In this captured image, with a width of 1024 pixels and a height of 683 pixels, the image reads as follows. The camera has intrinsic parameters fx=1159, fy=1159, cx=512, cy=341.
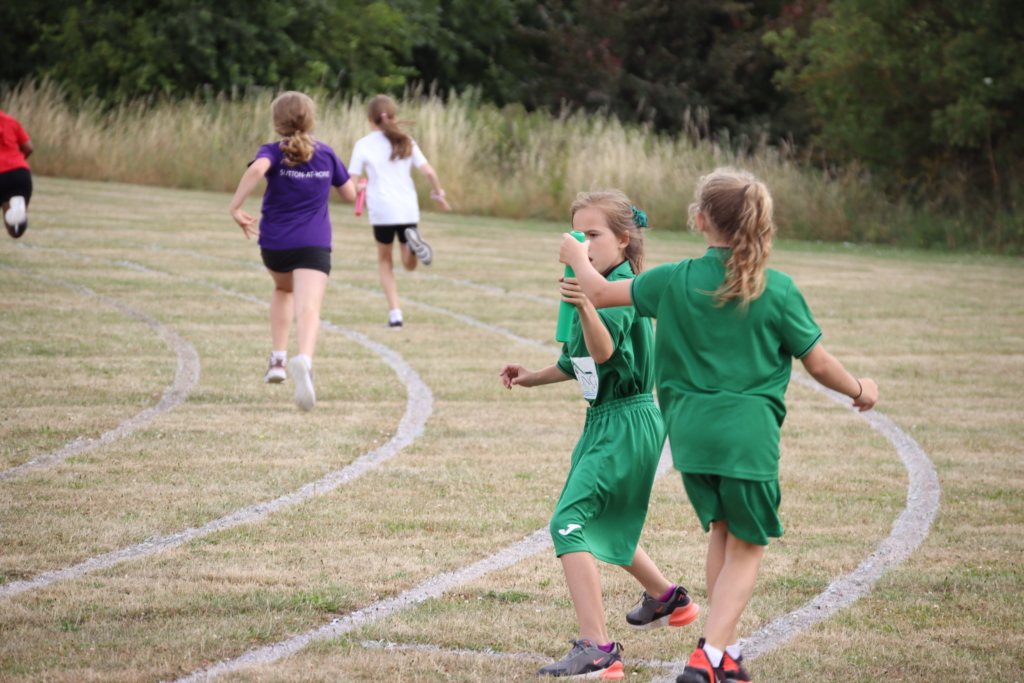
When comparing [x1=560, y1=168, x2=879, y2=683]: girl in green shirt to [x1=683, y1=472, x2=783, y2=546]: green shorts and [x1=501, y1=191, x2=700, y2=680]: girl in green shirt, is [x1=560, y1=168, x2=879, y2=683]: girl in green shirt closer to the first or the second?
[x1=683, y1=472, x2=783, y2=546]: green shorts

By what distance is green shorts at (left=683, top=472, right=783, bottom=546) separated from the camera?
3.45 metres

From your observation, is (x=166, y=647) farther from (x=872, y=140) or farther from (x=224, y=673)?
(x=872, y=140)

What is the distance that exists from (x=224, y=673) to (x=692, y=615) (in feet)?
5.24

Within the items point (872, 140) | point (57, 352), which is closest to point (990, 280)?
point (872, 140)

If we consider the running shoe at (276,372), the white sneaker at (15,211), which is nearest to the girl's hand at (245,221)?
the running shoe at (276,372)

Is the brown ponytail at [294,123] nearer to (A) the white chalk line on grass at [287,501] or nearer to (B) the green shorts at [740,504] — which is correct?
(A) the white chalk line on grass at [287,501]

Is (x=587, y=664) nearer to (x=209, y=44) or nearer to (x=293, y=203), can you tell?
(x=293, y=203)

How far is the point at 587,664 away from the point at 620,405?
0.84m

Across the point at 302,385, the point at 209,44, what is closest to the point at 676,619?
the point at 302,385

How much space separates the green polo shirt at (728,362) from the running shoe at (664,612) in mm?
719

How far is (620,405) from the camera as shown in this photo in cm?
386

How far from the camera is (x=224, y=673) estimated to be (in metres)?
3.58

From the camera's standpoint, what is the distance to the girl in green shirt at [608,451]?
3.64 m

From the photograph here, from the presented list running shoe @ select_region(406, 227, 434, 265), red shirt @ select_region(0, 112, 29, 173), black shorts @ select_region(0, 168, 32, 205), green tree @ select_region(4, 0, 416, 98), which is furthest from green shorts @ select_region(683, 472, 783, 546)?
green tree @ select_region(4, 0, 416, 98)
